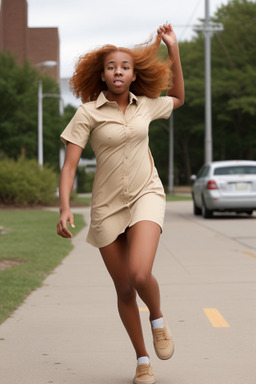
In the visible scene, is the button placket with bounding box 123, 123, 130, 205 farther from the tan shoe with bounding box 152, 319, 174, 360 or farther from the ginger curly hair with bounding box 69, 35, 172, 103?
the tan shoe with bounding box 152, 319, 174, 360

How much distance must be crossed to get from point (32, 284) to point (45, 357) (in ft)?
12.0

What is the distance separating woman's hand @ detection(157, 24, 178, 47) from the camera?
5301mm

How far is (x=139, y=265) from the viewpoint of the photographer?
4707 millimetres

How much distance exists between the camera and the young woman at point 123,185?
4887 millimetres

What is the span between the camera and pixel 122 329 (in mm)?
6836

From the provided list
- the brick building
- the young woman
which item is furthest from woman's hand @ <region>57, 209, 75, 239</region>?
the brick building

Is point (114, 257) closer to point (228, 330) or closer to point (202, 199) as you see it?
point (228, 330)

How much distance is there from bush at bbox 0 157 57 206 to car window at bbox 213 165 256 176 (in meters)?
12.1

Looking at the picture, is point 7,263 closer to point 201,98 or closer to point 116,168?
point 116,168

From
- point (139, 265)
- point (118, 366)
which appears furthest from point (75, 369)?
point (139, 265)

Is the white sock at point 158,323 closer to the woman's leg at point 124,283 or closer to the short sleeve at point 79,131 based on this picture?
the woman's leg at point 124,283

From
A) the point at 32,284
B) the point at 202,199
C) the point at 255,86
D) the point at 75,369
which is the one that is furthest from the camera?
the point at 255,86

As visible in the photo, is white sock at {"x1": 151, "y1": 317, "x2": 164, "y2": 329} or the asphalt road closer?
white sock at {"x1": 151, "y1": 317, "x2": 164, "y2": 329}

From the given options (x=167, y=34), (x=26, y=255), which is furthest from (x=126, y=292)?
(x=26, y=255)
